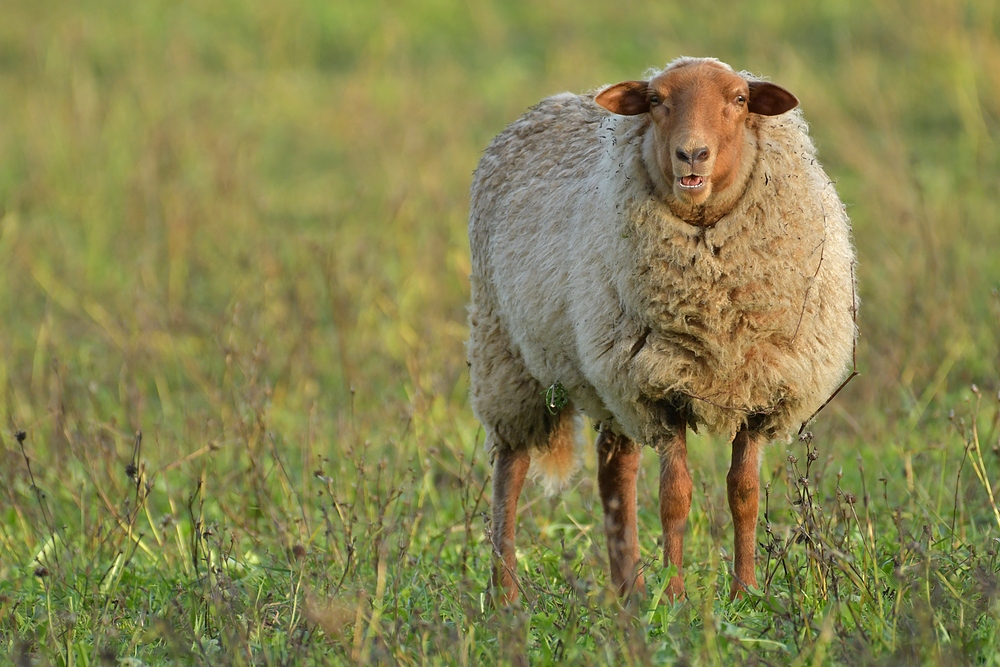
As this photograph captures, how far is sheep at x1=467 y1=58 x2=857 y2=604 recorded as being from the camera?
3418mm

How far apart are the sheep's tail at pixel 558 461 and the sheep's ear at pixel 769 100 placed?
1375 mm

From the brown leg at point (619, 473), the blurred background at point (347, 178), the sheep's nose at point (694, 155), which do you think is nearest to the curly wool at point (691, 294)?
the sheep's nose at point (694, 155)

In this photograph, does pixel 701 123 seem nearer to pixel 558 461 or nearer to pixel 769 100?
pixel 769 100

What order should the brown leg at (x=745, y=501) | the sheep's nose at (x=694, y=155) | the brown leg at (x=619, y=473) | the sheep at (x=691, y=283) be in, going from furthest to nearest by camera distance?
the brown leg at (x=619, y=473)
the brown leg at (x=745, y=501)
the sheep at (x=691, y=283)
the sheep's nose at (x=694, y=155)

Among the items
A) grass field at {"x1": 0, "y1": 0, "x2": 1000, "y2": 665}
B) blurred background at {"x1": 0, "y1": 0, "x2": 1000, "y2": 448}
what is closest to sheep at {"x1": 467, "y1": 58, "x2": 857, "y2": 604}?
grass field at {"x1": 0, "y1": 0, "x2": 1000, "y2": 665}

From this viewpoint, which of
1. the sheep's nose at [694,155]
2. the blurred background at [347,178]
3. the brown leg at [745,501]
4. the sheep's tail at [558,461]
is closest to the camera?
the sheep's nose at [694,155]

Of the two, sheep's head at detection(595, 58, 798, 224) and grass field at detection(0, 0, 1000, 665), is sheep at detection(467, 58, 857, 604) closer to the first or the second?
sheep's head at detection(595, 58, 798, 224)

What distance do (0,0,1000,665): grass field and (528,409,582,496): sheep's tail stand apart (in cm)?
8

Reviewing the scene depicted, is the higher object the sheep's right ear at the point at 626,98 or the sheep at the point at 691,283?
the sheep's right ear at the point at 626,98

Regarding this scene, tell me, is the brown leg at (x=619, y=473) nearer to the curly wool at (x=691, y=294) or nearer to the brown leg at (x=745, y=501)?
the curly wool at (x=691, y=294)

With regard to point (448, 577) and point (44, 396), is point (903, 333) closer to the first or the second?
point (448, 577)

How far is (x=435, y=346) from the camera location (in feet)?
21.6

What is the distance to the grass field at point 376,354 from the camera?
3291 millimetres

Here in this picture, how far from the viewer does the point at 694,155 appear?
328 centimetres
